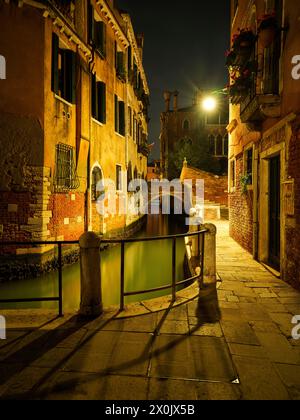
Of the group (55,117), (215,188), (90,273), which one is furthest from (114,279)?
(215,188)

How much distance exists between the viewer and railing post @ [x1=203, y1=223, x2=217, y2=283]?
4836 mm

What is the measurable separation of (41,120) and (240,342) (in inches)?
305

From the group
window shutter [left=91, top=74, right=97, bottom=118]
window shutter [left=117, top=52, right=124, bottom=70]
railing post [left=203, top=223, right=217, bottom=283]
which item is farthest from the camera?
window shutter [left=117, top=52, right=124, bottom=70]

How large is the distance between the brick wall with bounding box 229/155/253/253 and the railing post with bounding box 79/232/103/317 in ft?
17.2

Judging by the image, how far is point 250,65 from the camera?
646 centimetres

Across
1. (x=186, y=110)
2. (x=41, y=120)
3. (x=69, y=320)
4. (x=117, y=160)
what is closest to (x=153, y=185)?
(x=117, y=160)

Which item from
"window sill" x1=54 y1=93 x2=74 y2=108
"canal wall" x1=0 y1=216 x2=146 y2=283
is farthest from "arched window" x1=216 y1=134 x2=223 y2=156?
"canal wall" x1=0 y1=216 x2=146 y2=283

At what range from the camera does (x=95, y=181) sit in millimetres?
12516

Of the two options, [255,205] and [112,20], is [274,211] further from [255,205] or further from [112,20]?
[112,20]

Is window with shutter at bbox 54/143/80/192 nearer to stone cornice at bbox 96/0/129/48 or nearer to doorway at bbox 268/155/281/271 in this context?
doorway at bbox 268/155/281/271

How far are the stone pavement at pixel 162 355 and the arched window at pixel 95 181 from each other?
8.39 m

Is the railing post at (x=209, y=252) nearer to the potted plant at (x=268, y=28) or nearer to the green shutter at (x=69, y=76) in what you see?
the potted plant at (x=268, y=28)

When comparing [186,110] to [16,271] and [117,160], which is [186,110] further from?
[16,271]

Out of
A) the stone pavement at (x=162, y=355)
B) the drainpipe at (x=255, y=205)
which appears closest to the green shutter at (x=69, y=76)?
the drainpipe at (x=255, y=205)
